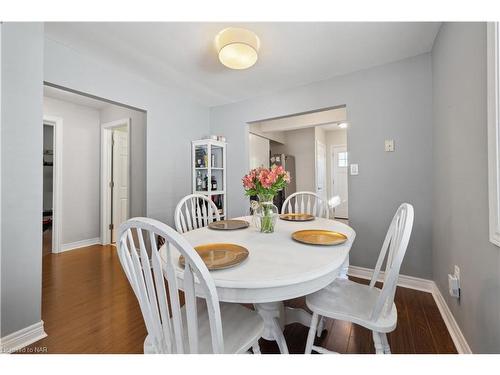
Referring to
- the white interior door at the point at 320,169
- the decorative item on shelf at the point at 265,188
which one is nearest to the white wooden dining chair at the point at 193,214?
the decorative item on shelf at the point at 265,188

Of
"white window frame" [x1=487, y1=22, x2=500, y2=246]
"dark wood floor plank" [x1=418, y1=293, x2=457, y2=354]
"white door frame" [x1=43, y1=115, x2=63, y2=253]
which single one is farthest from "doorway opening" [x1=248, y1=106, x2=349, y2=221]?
"white door frame" [x1=43, y1=115, x2=63, y2=253]

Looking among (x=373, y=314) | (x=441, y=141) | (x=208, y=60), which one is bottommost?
(x=373, y=314)

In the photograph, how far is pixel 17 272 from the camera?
1402mm

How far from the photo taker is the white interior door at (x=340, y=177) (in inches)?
233

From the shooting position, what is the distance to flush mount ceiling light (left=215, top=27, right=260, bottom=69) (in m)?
1.67

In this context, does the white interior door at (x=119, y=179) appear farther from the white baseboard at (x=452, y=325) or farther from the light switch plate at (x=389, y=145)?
the white baseboard at (x=452, y=325)

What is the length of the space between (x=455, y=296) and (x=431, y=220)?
834 millimetres

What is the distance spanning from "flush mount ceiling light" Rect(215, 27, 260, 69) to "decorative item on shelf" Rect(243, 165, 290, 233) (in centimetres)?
94

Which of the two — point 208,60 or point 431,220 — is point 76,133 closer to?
point 208,60

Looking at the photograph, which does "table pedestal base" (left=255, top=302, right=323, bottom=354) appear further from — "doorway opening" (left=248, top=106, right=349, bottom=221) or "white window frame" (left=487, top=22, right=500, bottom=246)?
"doorway opening" (left=248, top=106, right=349, bottom=221)

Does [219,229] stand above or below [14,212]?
below
